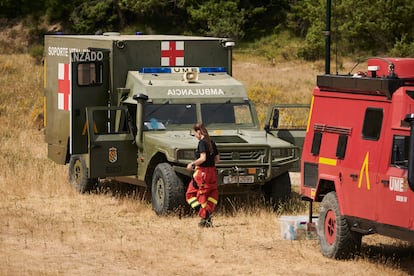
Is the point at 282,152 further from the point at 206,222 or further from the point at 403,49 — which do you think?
the point at 403,49

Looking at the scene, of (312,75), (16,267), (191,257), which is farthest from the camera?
(312,75)

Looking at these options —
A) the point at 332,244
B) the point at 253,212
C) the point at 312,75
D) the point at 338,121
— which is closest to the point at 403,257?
the point at 332,244

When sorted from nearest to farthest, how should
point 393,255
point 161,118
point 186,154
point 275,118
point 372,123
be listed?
1. point 372,123
2. point 393,255
3. point 186,154
4. point 161,118
5. point 275,118

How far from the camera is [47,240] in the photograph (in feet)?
50.9

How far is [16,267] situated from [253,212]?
5.23m

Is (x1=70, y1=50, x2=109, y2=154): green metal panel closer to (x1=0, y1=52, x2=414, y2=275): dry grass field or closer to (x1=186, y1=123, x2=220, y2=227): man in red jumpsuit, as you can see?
(x1=0, y1=52, x2=414, y2=275): dry grass field

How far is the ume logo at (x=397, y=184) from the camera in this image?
12.3 m

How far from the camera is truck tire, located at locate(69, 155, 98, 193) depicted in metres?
20.2

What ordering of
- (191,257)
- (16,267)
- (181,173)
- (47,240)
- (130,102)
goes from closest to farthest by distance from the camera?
(16,267) → (191,257) → (47,240) → (181,173) → (130,102)

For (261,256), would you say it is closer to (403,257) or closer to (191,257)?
(191,257)

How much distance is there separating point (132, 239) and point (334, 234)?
3134 mm

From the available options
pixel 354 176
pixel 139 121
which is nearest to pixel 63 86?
pixel 139 121

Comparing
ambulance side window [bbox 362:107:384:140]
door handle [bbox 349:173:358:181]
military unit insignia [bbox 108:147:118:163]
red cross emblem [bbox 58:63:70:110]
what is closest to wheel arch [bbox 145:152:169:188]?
military unit insignia [bbox 108:147:118:163]

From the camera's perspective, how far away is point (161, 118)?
18.8 metres
